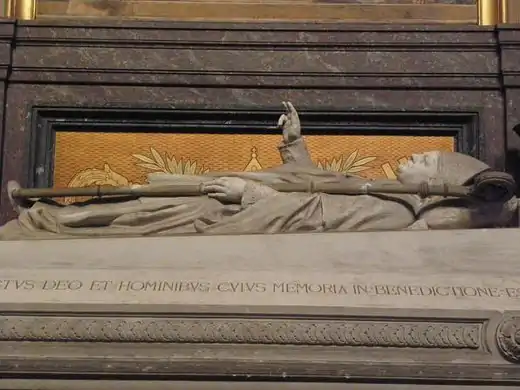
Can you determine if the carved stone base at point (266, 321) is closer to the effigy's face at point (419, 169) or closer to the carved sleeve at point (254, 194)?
the carved sleeve at point (254, 194)

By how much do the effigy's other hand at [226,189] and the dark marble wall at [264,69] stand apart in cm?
135

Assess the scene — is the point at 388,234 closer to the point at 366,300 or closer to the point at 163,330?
the point at 366,300

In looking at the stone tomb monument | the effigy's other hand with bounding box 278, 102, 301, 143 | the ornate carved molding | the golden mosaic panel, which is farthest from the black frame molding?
the ornate carved molding

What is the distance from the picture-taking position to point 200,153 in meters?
6.89

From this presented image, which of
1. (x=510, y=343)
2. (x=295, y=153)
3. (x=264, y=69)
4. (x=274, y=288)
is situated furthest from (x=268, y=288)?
(x=264, y=69)

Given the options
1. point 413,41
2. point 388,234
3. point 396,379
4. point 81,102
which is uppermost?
point 413,41

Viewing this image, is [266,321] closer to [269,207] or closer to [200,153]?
[269,207]

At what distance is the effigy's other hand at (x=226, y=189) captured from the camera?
18.2 ft

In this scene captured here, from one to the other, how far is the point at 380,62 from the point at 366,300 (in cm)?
247

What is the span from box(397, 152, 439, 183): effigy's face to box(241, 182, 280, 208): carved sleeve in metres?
0.63

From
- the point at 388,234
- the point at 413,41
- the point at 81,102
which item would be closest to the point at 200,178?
the point at 388,234

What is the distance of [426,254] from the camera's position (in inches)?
201

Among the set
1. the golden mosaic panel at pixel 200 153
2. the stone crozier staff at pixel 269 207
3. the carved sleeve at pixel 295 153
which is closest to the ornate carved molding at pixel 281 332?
the stone crozier staff at pixel 269 207

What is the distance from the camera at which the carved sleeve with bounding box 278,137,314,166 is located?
233 inches
